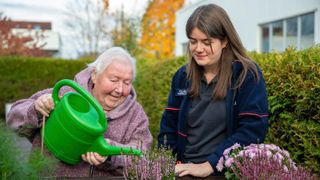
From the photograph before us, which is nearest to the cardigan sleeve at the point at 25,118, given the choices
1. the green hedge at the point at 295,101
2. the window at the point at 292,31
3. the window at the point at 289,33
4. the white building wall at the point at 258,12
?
the green hedge at the point at 295,101

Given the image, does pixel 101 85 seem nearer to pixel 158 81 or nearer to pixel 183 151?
pixel 183 151

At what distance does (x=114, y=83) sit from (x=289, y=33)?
29.2 feet

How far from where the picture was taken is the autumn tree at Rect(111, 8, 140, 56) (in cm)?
2066

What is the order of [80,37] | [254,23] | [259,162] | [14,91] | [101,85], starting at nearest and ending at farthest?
[259,162]
[101,85]
[254,23]
[14,91]
[80,37]

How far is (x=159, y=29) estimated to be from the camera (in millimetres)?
25266

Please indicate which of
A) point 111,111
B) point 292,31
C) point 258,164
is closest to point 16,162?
point 258,164

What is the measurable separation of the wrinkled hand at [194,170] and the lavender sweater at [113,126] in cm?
37

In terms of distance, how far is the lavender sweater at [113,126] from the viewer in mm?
2516

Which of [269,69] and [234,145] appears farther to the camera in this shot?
[269,69]

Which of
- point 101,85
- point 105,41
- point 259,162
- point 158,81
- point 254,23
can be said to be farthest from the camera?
point 105,41

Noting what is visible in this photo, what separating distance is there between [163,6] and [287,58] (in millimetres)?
23207

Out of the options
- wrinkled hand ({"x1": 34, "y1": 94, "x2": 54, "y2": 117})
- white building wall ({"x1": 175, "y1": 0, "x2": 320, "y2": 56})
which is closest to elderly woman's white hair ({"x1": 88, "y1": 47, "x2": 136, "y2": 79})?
wrinkled hand ({"x1": 34, "y1": 94, "x2": 54, "y2": 117})

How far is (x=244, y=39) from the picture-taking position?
1270 cm

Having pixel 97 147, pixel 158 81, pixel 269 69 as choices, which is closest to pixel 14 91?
pixel 158 81
